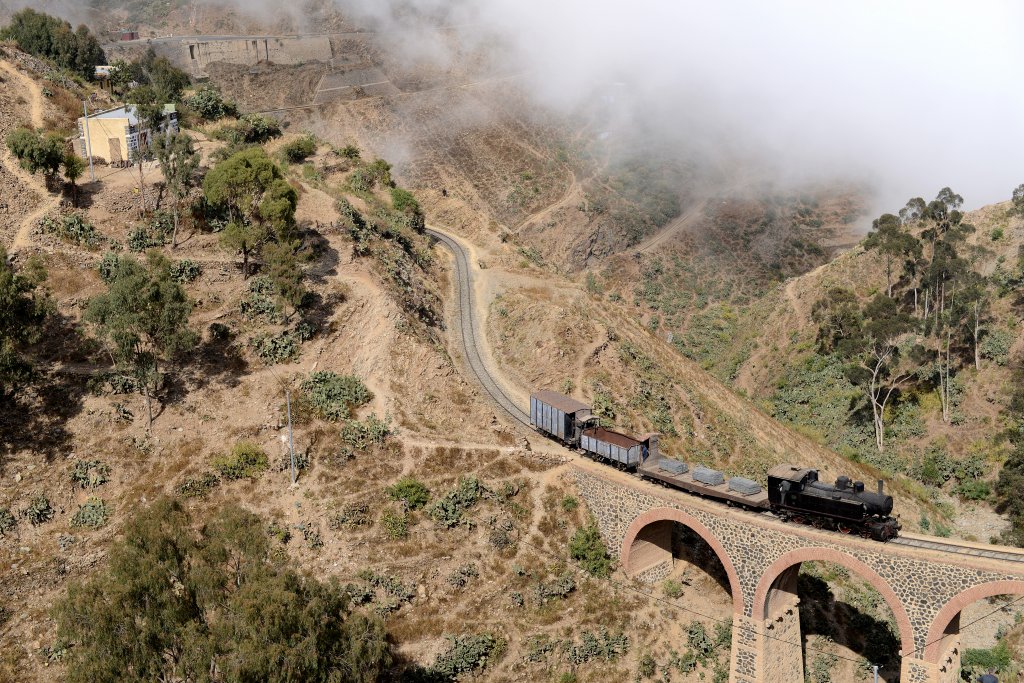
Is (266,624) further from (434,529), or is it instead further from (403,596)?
(434,529)

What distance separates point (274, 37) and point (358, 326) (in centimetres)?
9456

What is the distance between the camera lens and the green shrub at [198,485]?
52.5 meters

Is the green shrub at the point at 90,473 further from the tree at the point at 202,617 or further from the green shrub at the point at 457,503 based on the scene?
the green shrub at the point at 457,503

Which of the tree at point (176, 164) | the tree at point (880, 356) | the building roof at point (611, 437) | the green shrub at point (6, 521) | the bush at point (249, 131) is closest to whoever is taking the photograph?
the green shrub at point (6, 521)

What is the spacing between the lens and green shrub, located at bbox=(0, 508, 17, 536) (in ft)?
161

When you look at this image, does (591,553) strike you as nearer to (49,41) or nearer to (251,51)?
(49,41)

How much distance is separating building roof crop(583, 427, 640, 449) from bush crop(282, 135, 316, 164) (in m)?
54.7

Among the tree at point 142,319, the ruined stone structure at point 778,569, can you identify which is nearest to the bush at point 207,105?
the tree at point 142,319

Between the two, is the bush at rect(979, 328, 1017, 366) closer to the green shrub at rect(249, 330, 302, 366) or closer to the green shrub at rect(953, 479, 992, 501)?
the green shrub at rect(953, 479, 992, 501)

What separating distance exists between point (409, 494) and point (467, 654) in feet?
33.6

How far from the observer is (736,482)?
168 feet

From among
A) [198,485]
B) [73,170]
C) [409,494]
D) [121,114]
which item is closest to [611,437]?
[409,494]

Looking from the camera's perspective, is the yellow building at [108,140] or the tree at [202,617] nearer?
the tree at [202,617]

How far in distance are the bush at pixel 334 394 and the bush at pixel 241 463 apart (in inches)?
225
